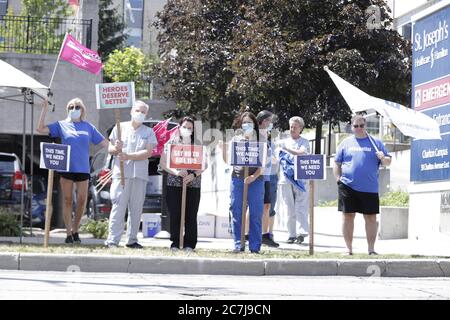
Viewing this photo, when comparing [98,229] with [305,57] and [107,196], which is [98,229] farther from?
[305,57]

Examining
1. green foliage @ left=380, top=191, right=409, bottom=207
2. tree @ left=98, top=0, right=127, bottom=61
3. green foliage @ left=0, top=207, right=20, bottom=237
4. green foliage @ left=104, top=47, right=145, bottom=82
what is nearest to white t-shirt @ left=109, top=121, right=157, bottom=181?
green foliage @ left=0, top=207, right=20, bottom=237

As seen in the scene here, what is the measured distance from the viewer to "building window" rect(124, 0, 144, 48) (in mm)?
51947

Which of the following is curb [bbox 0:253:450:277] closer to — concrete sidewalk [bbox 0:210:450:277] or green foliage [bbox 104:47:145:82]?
concrete sidewalk [bbox 0:210:450:277]

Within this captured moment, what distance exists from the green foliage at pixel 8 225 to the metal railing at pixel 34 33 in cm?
988

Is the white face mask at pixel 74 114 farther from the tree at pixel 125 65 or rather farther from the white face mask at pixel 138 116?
the tree at pixel 125 65

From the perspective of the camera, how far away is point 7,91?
1506 cm

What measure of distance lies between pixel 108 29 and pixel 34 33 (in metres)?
21.9

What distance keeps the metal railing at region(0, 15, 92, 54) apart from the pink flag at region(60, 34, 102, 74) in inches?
365

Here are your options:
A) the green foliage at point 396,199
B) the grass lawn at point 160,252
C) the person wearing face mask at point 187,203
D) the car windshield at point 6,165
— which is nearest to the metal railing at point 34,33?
the car windshield at point 6,165

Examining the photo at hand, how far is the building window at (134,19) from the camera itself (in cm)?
5195

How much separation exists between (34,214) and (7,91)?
135 inches

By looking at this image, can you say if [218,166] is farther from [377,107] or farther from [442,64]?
[377,107]

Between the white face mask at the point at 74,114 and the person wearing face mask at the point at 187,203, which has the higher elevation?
the white face mask at the point at 74,114

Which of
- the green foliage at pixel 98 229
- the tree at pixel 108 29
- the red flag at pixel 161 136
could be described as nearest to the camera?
the red flag at pixel 161 136
